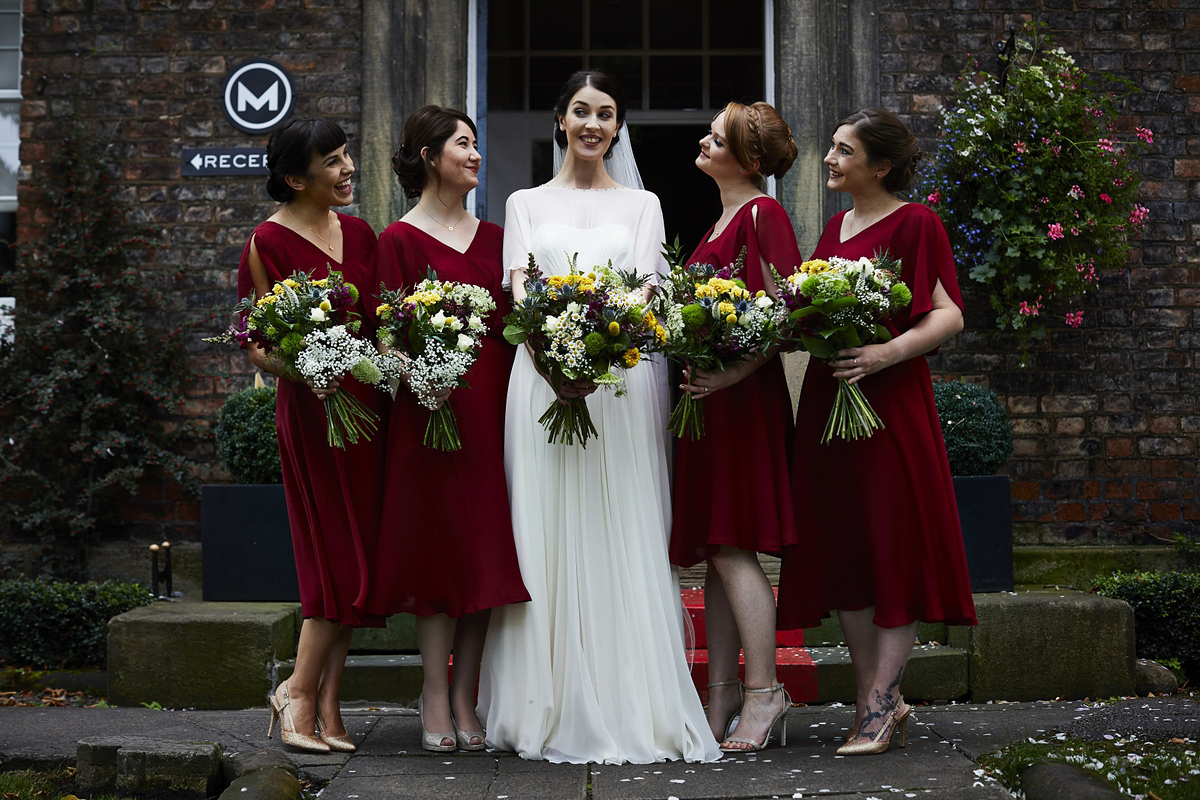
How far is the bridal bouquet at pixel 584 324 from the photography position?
315 cm

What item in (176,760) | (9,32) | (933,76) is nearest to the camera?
(176,760)

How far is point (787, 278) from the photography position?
3350 millimetres

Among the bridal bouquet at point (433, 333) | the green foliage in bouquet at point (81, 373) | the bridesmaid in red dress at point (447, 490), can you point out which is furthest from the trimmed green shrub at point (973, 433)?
the green foliage in bouquet at point (81, 373)

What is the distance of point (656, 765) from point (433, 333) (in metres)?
1.46

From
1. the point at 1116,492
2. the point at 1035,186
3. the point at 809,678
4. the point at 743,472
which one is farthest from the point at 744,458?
the point at 1116,492

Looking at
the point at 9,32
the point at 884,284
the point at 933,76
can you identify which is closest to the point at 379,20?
the point at 9,32

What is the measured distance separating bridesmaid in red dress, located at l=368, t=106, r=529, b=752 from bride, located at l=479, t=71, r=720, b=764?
0.26ft

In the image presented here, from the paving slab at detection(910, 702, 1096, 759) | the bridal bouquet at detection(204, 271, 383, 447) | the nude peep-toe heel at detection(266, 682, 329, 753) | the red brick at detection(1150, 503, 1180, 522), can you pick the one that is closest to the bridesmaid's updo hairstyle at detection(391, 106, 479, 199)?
the bridal bouquet at detection(204, 271, 383, 447)

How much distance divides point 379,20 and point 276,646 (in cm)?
340

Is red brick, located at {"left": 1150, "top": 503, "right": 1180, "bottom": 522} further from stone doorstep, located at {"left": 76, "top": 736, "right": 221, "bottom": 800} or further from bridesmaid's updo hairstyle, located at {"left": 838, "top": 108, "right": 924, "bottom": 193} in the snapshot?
stone doorstep, located at {"left": 76, "top": 736, "right": 221, "bottom": 800}

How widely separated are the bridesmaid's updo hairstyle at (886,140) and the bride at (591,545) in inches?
28.0

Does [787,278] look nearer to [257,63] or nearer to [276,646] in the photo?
[276,646]

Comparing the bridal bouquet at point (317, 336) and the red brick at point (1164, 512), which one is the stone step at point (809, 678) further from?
the red brick at point (1164, 512)

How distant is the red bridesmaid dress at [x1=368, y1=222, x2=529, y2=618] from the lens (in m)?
3.47
